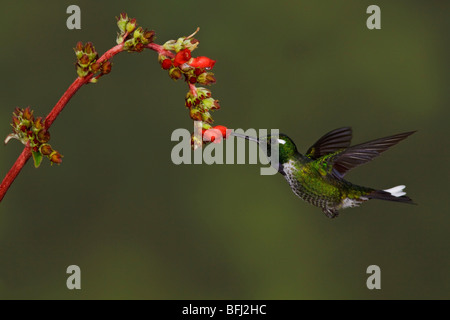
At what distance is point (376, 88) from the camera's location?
22.0 feet

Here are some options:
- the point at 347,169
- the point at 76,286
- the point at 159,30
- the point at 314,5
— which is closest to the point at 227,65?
the point at 159,30

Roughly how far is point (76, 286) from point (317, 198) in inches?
159

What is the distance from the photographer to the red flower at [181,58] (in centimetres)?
185

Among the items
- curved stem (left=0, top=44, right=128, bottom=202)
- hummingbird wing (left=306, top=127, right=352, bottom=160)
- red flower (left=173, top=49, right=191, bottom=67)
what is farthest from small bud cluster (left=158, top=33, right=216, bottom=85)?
hummingbird wing (left=306, top=127, right=352, bottom=160)

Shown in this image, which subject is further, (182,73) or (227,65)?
(227,65)

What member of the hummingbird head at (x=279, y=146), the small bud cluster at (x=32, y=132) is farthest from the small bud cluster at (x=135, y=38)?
the hummingbird head at (x=279, y=146)

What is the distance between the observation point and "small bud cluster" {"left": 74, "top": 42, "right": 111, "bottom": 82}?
5.73ft

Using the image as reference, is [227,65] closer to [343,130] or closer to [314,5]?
[314,5]

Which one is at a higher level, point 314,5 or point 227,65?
point 314,5

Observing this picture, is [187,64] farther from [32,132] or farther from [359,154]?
[359,154]

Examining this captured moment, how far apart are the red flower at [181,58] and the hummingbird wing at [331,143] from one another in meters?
0.82

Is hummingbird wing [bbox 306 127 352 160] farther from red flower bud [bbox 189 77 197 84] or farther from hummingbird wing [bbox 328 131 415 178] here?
red flower bud [bbox 189 77 197 84]

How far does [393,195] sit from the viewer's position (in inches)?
90.6

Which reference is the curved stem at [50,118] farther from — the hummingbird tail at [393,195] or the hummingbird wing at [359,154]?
the hummingbird tail at [393,195]
